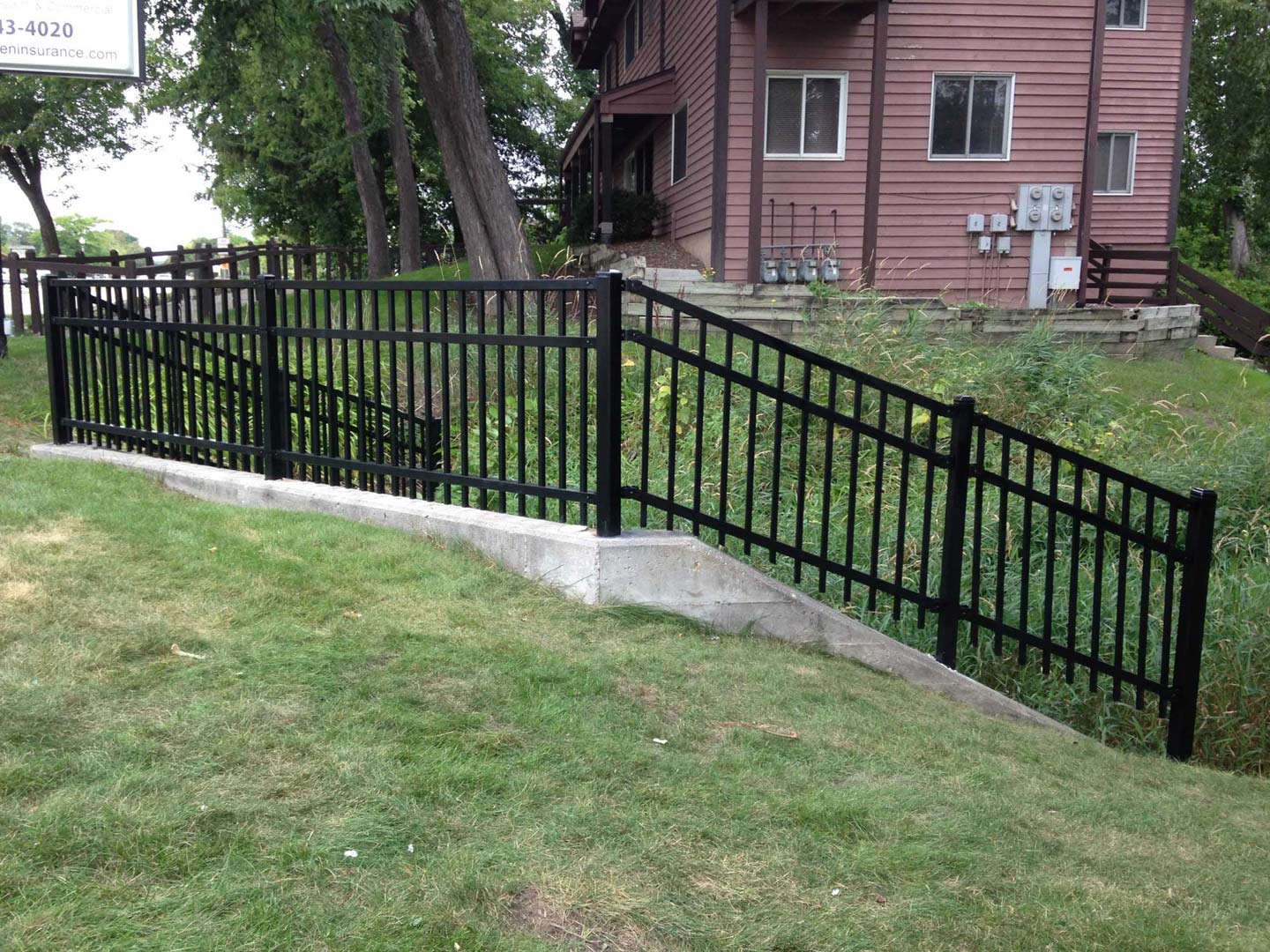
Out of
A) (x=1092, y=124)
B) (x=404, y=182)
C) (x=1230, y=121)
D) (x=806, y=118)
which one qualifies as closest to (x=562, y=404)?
(x=806, y=118)

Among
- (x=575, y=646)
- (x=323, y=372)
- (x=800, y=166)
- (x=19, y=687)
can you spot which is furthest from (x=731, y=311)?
(x=19, y=687)

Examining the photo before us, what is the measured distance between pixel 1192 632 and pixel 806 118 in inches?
505

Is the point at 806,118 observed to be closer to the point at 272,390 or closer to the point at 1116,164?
the point at 1116,164

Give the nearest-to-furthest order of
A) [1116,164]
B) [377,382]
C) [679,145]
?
[377,382], [1116,164], [679,145]

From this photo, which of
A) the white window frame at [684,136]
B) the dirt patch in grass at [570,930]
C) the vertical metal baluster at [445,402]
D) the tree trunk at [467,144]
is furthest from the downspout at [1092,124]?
the dirt patch in grass at [570,930]

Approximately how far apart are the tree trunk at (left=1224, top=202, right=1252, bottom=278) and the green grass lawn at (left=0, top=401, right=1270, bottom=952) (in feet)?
108

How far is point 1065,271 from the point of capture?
54.5 feet

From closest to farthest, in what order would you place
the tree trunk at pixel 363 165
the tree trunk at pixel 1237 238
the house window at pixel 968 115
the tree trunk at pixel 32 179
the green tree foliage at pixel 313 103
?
the green tree foliage at pixel 313 103 → the house window at pixel 968 115 → the tree trunk at pixel 363 165 → the tree trunk at pixel 1237 238 → the tree trunk at pixel 32 179

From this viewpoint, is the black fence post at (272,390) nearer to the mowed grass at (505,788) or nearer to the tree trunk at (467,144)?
the mowed grass at (505,788)

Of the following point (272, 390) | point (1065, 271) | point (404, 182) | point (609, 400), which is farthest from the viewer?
point (404, 182)

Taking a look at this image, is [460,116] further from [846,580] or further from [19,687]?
[19,687]

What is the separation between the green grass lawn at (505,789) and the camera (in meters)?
2.62

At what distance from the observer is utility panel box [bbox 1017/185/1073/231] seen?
16672mm

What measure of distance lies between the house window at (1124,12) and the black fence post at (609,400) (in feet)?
55.3
